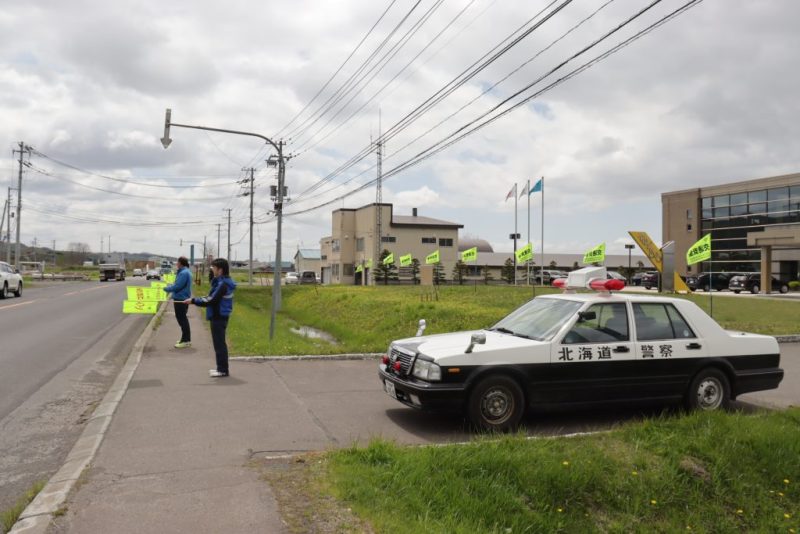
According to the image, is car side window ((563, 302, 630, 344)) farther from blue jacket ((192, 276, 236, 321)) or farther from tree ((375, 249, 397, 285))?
tree ((375, 249, 397, 285))

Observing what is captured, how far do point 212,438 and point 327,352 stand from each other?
605 centimetres

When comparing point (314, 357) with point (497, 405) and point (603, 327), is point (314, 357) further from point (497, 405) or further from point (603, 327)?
point (603, 327)

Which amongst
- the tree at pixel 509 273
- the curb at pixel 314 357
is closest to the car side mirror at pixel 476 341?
the curb at pixel 314 357

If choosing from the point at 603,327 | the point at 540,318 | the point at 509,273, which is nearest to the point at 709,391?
the point at 603,327

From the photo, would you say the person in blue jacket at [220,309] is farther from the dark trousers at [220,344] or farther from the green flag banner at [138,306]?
the green flag banner at [138,306]

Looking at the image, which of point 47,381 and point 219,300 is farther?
point 219,300

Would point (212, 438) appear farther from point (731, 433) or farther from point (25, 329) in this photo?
point (25, 329)

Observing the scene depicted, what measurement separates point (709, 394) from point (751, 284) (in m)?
40.2

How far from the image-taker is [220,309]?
9164 millimetres

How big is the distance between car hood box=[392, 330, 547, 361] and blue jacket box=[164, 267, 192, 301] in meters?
6.58

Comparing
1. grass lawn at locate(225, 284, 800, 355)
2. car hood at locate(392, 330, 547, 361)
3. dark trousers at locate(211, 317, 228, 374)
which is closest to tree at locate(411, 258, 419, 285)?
grass lawn at locate(225, 284, 800, 355)

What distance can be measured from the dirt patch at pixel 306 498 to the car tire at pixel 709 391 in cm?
449

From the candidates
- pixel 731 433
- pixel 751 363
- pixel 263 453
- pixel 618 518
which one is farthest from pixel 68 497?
pixel 751 363

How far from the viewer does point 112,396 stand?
7.52m
